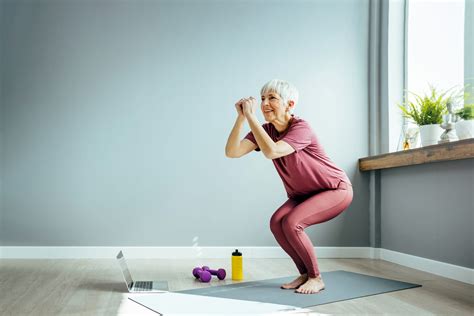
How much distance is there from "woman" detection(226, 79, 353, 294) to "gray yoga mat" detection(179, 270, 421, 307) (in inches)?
3.9

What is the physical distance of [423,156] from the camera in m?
3.64

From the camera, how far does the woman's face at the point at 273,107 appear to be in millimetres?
3029

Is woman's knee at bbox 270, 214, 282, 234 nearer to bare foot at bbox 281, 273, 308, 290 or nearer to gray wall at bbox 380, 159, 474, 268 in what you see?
bare foot at bbox 281, 273, 308, 290

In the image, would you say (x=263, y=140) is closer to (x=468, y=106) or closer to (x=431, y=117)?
(x=468, y=106)

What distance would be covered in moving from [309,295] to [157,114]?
2287 millimetres

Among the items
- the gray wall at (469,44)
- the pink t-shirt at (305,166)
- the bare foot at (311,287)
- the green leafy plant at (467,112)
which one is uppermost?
the gray wall at (469,44)

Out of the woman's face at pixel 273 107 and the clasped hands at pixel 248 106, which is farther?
the woman's face at pixel 273 107

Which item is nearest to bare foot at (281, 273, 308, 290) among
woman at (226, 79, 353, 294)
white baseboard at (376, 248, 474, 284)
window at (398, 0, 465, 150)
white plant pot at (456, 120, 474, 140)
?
woman at (226, 79, 353, 294)

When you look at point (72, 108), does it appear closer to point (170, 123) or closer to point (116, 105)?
point (116, 105)

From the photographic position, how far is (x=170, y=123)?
182 inches

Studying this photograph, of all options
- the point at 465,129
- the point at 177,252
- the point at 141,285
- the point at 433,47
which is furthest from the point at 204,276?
the point at 433,47

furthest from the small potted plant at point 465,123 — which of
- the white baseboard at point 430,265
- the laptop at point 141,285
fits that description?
the laptop at point 141,285

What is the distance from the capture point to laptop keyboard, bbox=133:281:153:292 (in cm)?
294

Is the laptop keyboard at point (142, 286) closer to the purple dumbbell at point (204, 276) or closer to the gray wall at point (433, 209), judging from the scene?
the purple dumbbell at point (204, 276)
